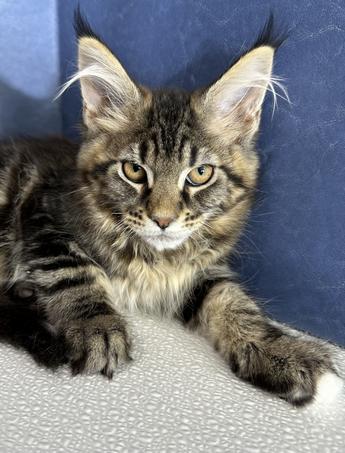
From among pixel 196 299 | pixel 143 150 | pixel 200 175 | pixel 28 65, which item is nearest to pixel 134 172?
pixel 143 150

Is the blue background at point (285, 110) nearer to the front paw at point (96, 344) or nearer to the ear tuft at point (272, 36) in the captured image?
the ear tuft at point (272, 36)

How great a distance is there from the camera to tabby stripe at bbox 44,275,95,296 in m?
1.33

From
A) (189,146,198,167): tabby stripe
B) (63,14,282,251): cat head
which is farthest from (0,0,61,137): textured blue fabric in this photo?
(189,146,198,167): tabby stripe

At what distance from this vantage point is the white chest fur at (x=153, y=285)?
143 centimetres

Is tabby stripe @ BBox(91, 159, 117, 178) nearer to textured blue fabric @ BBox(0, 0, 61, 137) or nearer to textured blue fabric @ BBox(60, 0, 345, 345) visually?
textured blue fabric @ BBox(60, 0, 345, 345)

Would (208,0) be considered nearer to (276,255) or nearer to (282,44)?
(282,44)

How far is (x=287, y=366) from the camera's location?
111 cm

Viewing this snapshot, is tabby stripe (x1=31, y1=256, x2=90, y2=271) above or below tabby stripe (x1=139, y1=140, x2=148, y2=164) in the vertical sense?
below

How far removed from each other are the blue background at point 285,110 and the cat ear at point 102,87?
0.31 metres

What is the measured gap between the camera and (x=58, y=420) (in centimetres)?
98

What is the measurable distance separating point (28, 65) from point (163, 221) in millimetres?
1093

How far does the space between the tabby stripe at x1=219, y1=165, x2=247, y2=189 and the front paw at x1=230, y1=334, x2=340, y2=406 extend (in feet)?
1.37

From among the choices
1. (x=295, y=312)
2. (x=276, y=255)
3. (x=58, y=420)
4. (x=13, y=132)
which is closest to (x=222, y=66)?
(x=276, y=255)

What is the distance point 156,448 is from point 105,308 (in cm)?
45
